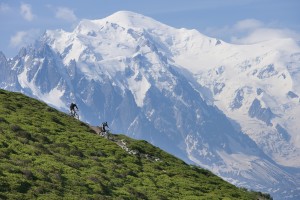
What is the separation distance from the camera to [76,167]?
4444 centimetres

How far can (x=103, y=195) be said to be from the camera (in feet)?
128

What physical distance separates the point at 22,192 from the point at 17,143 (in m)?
11.2

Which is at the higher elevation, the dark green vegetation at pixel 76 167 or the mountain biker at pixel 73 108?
the mountain biker at pixel 73 108

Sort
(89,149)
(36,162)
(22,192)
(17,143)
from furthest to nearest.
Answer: (89,149) < (17,143) < (36,162) < (22,192)

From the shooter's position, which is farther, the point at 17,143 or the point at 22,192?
the point at 17,143

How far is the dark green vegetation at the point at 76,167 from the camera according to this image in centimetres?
3666

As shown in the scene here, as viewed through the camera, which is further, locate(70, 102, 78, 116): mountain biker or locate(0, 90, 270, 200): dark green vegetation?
locate(70, 102, 78, 116): mountain biker

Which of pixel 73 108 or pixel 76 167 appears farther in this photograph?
pixel 73 108

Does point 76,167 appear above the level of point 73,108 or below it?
below

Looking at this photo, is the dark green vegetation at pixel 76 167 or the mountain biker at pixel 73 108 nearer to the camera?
the dark green vegetation at pixel 76 167

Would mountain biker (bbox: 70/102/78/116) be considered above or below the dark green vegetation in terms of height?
above

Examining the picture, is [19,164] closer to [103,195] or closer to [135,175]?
[103,195]

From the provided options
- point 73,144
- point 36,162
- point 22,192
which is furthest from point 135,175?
point 22,192

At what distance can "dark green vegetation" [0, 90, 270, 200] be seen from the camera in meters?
36.7
